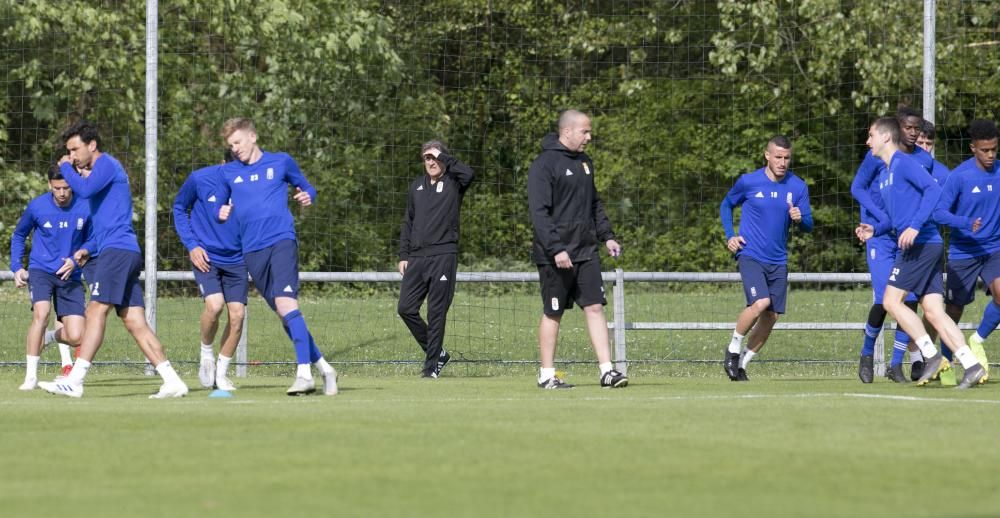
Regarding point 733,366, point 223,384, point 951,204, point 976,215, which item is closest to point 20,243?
point 223,384

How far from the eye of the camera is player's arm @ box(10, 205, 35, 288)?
1348 cm

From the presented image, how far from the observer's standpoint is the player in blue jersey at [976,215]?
1265cm

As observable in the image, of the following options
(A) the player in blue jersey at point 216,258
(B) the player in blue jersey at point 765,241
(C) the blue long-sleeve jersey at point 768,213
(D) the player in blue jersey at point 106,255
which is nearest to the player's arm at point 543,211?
(A) the player in blue jersey at point 216,258

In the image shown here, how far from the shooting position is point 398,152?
923 inches

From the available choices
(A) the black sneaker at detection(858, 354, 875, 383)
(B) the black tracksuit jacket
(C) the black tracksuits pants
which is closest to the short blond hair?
(B) the black tracksuit jacket

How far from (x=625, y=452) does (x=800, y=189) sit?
770 centimetres

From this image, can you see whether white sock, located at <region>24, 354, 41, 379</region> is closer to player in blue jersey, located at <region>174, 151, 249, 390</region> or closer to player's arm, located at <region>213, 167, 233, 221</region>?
player in blue jersey, located at <region>174, 151, 249, 390</region>

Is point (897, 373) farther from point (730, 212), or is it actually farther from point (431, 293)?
point (431, 293)

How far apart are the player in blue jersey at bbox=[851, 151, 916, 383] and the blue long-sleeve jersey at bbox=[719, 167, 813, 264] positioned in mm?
778

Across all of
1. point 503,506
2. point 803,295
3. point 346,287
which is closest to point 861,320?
point 803,295

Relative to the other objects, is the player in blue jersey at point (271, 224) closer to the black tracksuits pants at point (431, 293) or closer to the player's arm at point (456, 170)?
the black tracksuits pants at point (431, 293)

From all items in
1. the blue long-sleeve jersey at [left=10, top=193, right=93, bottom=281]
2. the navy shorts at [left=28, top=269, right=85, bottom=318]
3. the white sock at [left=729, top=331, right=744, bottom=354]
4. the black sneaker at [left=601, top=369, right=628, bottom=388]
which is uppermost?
the blue long-sleeve jersey at [left=10, top=193, right=93, bottom=281]

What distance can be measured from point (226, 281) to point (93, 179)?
2257mm

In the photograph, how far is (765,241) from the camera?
A: 1426 cm
